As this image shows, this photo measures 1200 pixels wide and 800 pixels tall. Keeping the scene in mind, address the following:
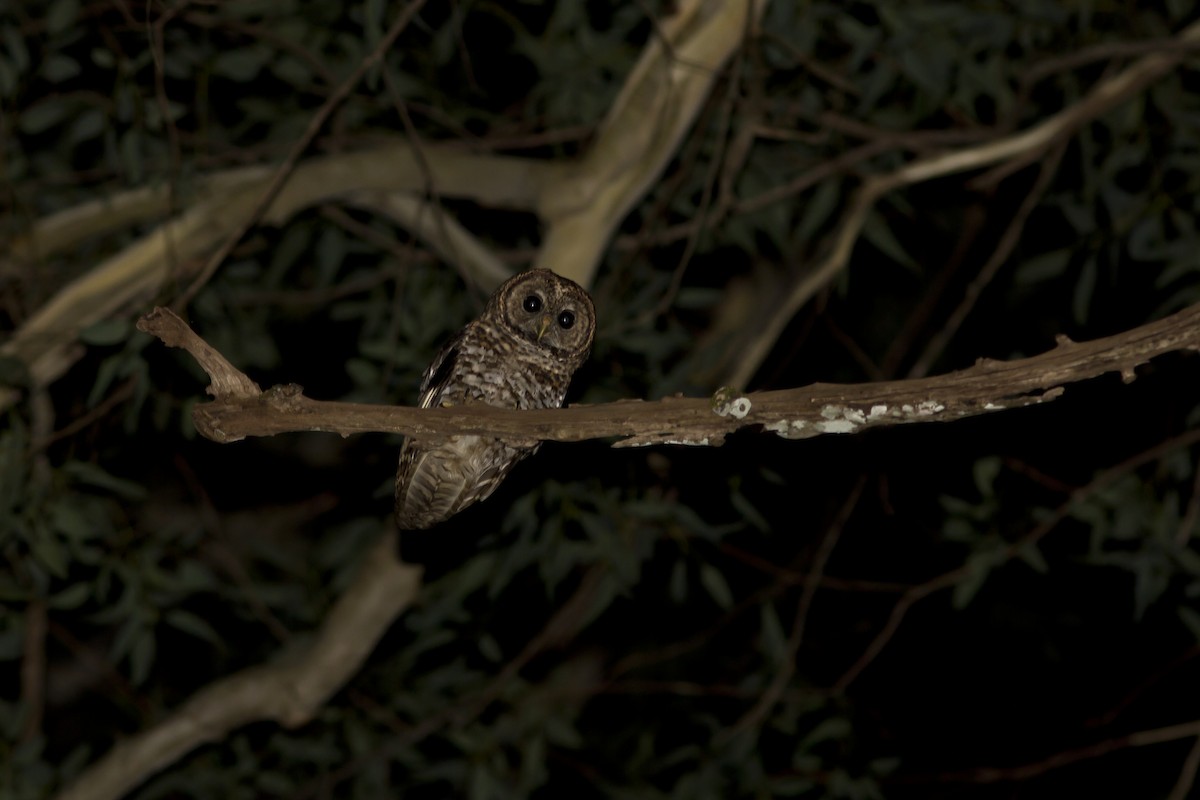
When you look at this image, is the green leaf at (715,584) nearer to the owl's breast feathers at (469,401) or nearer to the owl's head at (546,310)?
the owl's breast feathers at (469,401)

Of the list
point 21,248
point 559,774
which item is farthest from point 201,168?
point 559,774

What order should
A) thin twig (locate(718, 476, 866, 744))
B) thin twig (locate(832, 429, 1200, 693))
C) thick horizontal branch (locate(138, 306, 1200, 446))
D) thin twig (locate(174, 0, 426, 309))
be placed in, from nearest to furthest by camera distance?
thick horizontal branch (locate(138, 306, 1200, 446)), thin twig (locate(174, 0, 426, 309)), thin twig (locate(832, 429, 1200, 693)), thin twig (locate(718, 476, 866, 744))

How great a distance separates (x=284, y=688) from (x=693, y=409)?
8.35 feet

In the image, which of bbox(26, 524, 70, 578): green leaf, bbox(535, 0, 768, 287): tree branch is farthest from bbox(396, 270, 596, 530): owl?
bbox(26, 524, 70, 578): green leaf

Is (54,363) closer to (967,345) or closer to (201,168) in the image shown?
(201,168)

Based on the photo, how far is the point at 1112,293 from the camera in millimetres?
6730

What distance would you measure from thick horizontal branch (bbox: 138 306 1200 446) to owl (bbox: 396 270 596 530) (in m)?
1.13

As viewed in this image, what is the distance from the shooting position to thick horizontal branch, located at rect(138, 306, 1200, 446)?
2.19 m

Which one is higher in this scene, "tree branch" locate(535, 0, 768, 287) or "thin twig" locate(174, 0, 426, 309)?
"tree branch" locate(535, 0, 768, 287)

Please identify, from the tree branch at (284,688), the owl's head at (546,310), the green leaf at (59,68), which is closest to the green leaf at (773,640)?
the tree branch at (284,688)

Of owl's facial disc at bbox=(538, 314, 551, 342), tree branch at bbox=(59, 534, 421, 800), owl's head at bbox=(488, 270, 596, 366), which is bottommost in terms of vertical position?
tree branch at bbox=(59, 534, 421, 800)

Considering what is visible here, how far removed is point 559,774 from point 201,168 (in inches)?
160

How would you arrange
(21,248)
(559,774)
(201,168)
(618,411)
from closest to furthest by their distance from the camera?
(618,411), (21,248), (201,168), (559,774)

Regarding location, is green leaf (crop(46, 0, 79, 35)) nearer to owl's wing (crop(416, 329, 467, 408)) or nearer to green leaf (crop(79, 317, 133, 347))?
green leaf (crop(79, 317, 133, 347))
